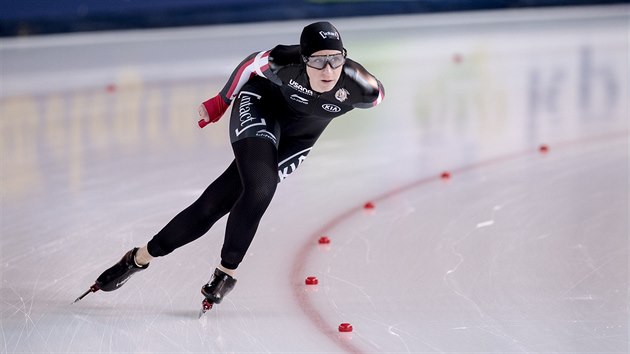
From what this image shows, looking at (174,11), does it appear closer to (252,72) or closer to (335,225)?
(335,225)

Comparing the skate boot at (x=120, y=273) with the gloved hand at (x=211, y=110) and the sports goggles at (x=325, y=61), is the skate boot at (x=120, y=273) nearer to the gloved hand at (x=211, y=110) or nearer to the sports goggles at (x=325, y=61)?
the gloved hand at (x=211, y=110)

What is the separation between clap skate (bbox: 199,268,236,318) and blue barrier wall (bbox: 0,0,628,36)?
7499 mm

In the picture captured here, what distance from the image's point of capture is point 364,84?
11.7 ft

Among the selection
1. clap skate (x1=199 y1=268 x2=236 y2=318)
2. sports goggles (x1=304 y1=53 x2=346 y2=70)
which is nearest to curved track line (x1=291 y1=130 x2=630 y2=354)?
clap skate (x1=199 y1=268 x2=236 y2=318)

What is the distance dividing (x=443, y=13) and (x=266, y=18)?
2358 millimetres

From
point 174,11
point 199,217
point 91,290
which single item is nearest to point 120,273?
point 91,290

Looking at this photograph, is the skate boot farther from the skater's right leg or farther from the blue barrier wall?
the blue barrier wall

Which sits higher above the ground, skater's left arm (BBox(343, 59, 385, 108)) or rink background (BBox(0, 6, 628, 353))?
skater's left arm (BBox(343, 59, 385, 108))

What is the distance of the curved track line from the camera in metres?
3.38

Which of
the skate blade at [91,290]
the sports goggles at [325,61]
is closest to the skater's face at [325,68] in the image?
the sports goggles at [325,61]

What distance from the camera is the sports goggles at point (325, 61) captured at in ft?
11.1

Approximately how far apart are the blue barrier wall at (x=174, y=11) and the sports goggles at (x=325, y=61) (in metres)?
7.54

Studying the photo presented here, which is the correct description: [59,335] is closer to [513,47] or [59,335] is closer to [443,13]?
[513,47]

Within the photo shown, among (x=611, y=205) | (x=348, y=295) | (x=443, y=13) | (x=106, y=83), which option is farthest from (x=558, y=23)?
(x=348, y=295)
